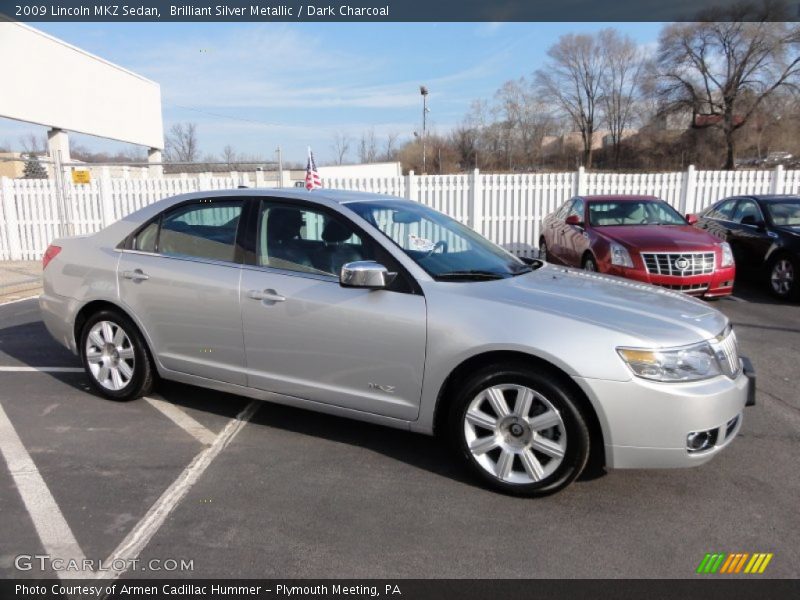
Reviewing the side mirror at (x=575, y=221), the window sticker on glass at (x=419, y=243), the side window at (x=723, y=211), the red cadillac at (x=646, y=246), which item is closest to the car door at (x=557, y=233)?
the red cadillac at (x=646, y=246)

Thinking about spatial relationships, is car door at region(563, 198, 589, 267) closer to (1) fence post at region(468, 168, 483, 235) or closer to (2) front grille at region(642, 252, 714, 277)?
(2) front grille at region(642, 252, 714, 277)

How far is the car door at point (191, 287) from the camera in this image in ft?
12.5

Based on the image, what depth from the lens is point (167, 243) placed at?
13.9 feet

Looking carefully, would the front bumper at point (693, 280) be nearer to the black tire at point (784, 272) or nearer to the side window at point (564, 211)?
the black tire at point (784, 272)

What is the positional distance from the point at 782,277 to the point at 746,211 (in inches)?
59.2

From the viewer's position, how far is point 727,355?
10.0 ft

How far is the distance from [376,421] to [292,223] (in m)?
1.44

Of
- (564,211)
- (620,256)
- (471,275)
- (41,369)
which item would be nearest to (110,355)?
(41,369)

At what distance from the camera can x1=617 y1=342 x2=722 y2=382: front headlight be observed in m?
2.79

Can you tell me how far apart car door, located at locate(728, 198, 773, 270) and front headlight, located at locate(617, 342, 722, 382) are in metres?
6.74

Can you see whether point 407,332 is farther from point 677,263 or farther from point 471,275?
point 677,263

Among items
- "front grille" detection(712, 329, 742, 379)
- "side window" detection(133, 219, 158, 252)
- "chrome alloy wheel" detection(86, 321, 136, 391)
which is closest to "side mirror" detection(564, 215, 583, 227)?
"front grille" detection(712, 329, 742, 379)

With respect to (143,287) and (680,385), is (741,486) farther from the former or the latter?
(143,287)

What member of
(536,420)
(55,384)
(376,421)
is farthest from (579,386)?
(55,384)
